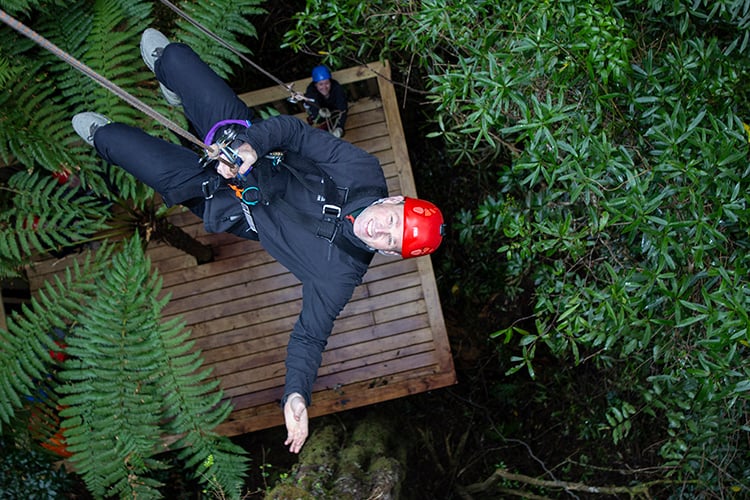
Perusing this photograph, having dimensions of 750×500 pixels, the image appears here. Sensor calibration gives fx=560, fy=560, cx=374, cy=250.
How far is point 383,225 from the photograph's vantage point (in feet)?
8.23

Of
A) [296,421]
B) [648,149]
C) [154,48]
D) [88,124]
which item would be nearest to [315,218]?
[296,421]

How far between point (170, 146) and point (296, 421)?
1.74 meters

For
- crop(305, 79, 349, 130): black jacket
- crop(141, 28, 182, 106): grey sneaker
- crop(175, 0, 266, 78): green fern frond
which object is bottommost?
crop(141, 28, 182, 106): grey sneaker

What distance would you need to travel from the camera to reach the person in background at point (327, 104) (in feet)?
13.6

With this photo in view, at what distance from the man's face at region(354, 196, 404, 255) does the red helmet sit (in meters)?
0.03

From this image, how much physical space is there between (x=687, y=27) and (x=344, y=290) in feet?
6.72

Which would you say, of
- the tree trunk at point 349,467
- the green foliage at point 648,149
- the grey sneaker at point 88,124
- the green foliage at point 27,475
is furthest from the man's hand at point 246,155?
the green foliage at point 27,475

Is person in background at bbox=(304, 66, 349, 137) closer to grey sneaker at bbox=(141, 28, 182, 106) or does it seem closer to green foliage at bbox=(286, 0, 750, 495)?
green foliage at bbox=(286, 0, 750, 495)

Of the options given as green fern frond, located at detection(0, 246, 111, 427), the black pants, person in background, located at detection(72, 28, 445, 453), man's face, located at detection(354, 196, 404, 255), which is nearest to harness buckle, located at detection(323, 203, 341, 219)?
person in background, located at detection(72, 28, 445, 453)

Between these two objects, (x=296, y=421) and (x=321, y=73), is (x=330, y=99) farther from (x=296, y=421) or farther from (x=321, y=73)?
(x=296, y=421)

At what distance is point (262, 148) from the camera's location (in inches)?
101

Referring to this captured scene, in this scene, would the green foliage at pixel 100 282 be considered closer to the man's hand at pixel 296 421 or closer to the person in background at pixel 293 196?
the person in background at pixel 293 196

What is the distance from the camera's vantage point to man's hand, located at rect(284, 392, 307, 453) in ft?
8.13

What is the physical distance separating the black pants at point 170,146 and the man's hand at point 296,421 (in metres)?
1.14
